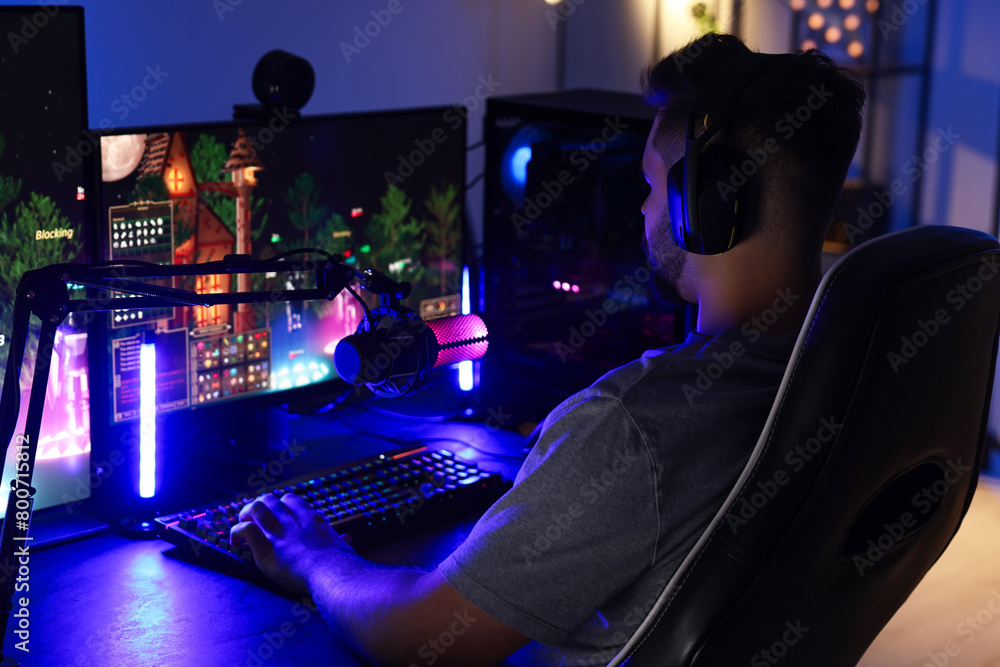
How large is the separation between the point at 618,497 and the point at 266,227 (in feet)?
2.63

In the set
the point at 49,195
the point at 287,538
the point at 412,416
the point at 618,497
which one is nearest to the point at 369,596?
the point at 287,538

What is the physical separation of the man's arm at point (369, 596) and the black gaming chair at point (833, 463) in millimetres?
157

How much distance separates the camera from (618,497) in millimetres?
794

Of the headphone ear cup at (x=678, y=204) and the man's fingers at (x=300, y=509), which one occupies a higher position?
the headphone ear cup at (x=678, y=204)

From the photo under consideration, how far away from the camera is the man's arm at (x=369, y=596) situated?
85cm

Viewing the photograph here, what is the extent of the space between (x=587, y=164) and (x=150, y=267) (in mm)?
834

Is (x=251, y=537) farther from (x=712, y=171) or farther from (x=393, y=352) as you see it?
(x=712, y=171)

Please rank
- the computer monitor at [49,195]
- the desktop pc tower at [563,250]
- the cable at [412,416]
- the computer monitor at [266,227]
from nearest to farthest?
the computer monitor at [49,195] < the computer monitor at [266,227] < the desktop pc tower at [563,250] < the cable at [412,416]

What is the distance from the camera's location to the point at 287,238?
143 cm

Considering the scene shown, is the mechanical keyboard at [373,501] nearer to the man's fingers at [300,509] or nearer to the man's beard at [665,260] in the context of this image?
the man's fingers at [300,509]

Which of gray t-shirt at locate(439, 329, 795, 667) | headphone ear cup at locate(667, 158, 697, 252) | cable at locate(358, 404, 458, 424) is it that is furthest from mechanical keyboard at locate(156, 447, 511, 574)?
headphone ear cup at locate(667, 158, 697, 252)

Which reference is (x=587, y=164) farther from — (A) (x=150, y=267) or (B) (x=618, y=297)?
(A) (x=150, y=267)

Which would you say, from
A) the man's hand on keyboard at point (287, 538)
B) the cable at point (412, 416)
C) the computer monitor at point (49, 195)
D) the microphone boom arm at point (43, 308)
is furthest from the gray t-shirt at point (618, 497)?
the cable at point (412, 416)

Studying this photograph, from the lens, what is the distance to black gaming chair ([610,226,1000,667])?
0.67 m
